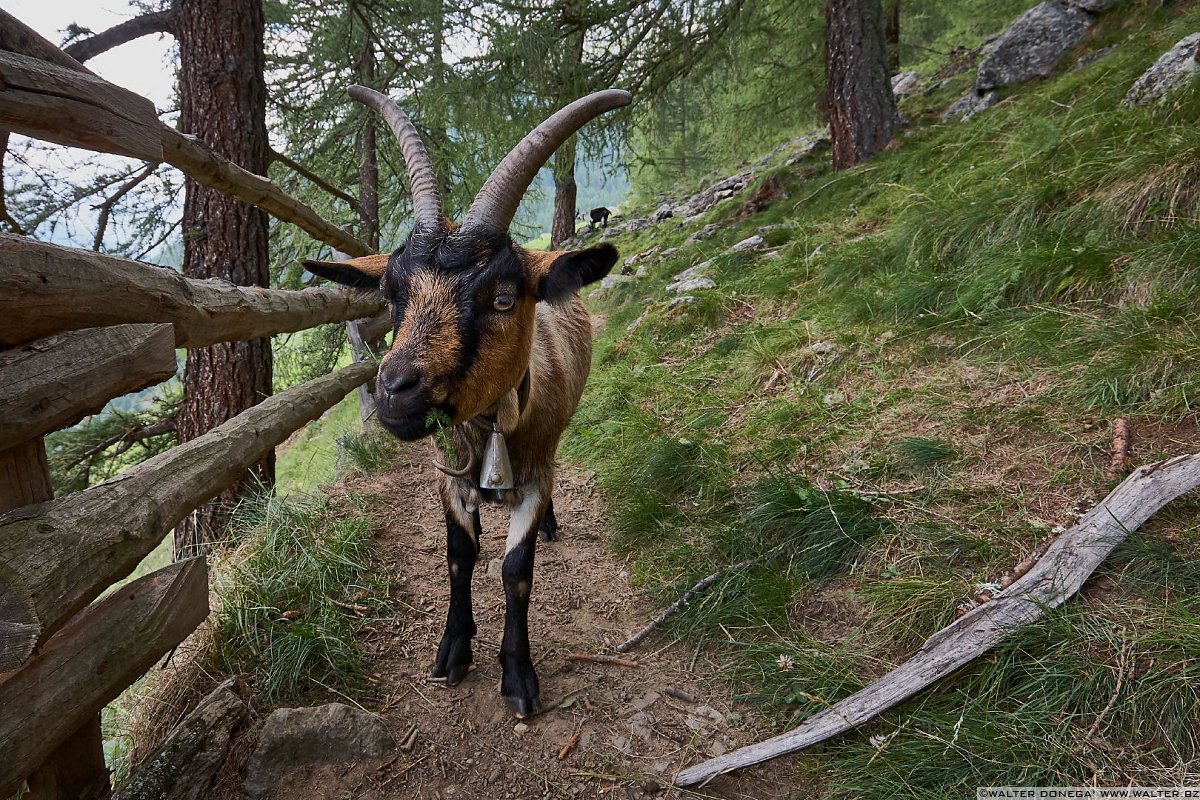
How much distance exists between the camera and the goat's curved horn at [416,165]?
2756mm

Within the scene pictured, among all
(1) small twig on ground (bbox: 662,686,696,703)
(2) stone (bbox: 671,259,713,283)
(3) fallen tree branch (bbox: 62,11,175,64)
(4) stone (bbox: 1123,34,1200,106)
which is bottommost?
(1) small twig on ground (bbox: 662,686,696,703)

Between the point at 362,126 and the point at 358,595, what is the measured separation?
6.59 m

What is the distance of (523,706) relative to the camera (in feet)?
9.12

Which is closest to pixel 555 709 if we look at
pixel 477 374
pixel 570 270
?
pixel 477 374

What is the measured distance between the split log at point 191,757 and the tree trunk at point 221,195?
2372 mm

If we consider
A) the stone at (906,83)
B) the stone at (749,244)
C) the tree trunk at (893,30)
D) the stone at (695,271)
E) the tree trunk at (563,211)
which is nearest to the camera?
the stone at (749,244)

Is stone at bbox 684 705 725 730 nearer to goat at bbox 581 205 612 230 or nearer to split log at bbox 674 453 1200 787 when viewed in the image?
split log at bbox 674 453 1200 787

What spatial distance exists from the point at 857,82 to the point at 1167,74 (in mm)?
3626

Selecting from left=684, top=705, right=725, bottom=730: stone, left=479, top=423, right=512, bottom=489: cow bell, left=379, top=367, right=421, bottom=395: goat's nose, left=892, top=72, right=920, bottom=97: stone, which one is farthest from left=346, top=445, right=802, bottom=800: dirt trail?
left=892, top=72, right=920, bottom=97: stone

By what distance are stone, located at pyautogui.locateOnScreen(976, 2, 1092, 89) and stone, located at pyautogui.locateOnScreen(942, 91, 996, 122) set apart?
5.2 inches

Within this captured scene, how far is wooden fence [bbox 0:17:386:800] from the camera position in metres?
1.41

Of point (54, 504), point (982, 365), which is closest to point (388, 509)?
point (54, 504)

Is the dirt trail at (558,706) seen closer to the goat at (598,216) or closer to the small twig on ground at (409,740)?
Answer: the small twig on ground at (409,740)

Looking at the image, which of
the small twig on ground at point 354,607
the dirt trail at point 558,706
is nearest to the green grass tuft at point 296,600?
A: the small twig on ground at point 354,607
